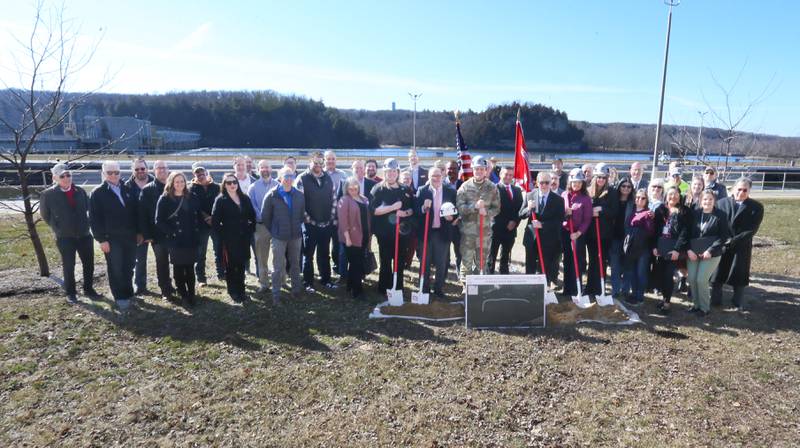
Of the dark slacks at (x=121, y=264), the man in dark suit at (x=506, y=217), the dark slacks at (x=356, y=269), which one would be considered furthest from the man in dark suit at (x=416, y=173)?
the dark slacks at (x=121, y=264)

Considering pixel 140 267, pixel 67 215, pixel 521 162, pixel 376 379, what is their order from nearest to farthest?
1. pixel 376 379
2. pixel 67 215
3. pixel 140 267
4. pixel 521 162

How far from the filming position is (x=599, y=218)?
689 cm

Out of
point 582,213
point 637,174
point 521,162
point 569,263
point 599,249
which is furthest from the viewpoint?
point 637,174

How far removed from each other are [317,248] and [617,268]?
15.6ft

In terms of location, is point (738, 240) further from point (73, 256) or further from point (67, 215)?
point (73, 256)

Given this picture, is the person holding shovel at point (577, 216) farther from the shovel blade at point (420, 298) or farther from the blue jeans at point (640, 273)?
the shovel blade at point (420, 298)

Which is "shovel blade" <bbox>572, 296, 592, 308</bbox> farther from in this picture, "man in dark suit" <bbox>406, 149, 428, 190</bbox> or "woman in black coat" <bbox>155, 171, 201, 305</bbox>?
"woman in black coat" <bbox>155, 171, 201, 305</bbox>

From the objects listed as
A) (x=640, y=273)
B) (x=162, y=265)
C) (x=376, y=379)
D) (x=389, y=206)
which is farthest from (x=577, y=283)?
(x=162, y=265)

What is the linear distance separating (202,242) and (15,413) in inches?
146

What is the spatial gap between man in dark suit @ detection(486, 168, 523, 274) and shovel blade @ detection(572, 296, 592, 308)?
59.6 inches

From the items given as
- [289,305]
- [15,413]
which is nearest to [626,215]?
[289,305]

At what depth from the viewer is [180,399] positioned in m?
4.37

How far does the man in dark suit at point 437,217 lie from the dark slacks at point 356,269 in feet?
3.31

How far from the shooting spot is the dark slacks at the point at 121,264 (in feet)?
21.6
